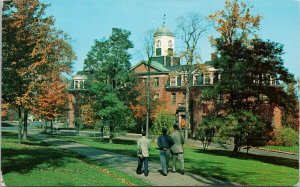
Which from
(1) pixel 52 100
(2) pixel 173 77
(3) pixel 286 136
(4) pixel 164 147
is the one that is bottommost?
(3) pixel 286 136

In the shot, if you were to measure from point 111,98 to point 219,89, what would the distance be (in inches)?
268

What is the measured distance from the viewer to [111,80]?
81.1ft

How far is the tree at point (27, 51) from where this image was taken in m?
16.4

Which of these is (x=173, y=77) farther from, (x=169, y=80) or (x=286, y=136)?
Result: (x=286, y=136)

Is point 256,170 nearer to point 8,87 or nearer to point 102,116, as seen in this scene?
point 8,87

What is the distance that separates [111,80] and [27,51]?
7739 mm

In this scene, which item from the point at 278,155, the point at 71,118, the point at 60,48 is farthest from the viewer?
the point at 71,118

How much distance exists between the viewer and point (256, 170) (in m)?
15.5

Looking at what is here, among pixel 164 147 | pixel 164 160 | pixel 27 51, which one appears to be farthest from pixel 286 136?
pixel 27 51

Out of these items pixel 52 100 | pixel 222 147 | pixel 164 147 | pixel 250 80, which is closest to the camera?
pixel 164 147

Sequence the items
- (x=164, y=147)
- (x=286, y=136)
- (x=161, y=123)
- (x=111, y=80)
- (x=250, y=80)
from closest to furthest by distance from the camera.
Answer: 1. (x=164, y=147)
2. (x=250, y=80)
3. (x=286, y=136)
4. (x=111, y=80)
5. (x=161, y=123)

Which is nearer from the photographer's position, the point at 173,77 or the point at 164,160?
the point at 164,160

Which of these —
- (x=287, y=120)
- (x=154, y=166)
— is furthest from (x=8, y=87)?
(x=287, y=120)

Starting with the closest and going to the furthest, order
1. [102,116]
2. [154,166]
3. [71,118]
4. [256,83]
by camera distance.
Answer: [154,166] → [256,83] → [102,116] → [71,118]
